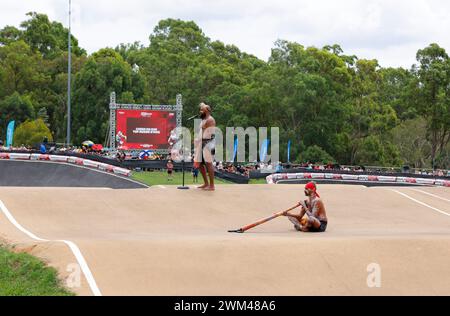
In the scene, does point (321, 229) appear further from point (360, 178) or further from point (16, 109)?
point (16, 109)

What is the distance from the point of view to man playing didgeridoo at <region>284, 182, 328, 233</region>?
1562 centimetres

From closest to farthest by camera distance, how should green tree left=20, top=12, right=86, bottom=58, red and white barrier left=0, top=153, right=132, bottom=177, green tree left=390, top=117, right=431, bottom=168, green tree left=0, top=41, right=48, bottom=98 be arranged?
1. red and white barrier left=0, top=153, right=132, bottom=177
2. green tree left=390, top=117, right=431, bottom=168
3. green tree left=0, top=41, right=48, bottom=98
4. green tree left=20, top=12, right=86, bottom=58

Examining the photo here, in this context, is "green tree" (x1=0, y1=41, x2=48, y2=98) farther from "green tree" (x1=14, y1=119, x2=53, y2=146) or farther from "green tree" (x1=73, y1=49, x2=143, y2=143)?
"green tree" (x1=14, y1=119, x2=53, y2=146)

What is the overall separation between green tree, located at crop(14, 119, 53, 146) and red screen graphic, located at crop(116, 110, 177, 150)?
19.2 m

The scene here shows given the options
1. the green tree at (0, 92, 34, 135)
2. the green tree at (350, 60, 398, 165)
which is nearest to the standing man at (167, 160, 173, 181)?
the green tree at (350, 60, 398, 165)

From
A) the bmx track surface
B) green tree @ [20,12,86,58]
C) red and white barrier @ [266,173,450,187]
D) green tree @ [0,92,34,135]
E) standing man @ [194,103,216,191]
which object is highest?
green tree @ [20,12,86,58]

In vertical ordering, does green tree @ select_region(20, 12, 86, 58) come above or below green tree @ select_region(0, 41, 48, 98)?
above

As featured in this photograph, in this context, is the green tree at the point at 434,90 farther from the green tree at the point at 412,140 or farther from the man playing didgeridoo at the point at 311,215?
the man playing didgeridoo at the point at 311,215

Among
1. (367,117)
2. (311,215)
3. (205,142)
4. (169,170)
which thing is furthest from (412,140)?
(311,215)

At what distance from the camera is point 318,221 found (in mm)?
15625

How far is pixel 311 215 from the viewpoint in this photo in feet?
51.4

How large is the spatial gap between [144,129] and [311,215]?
3831 centimetres
